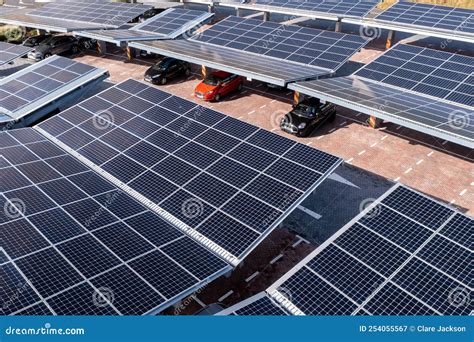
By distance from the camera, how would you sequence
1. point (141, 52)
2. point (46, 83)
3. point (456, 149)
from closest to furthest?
1. point (456, 149)
2. point (46, 83)
3. point (141, 52)

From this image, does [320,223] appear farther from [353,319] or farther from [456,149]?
[456,149]

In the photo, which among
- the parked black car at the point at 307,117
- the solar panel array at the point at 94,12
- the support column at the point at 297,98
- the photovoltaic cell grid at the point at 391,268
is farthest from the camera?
the solar panel array at the point at 94,12

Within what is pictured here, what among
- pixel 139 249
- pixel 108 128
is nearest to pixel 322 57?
pixel 108 128

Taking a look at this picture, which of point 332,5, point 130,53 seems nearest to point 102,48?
point 130,53

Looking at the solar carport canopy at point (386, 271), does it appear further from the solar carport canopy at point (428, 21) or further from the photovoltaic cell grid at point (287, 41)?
the solar carport canopy at point (428, 21)
